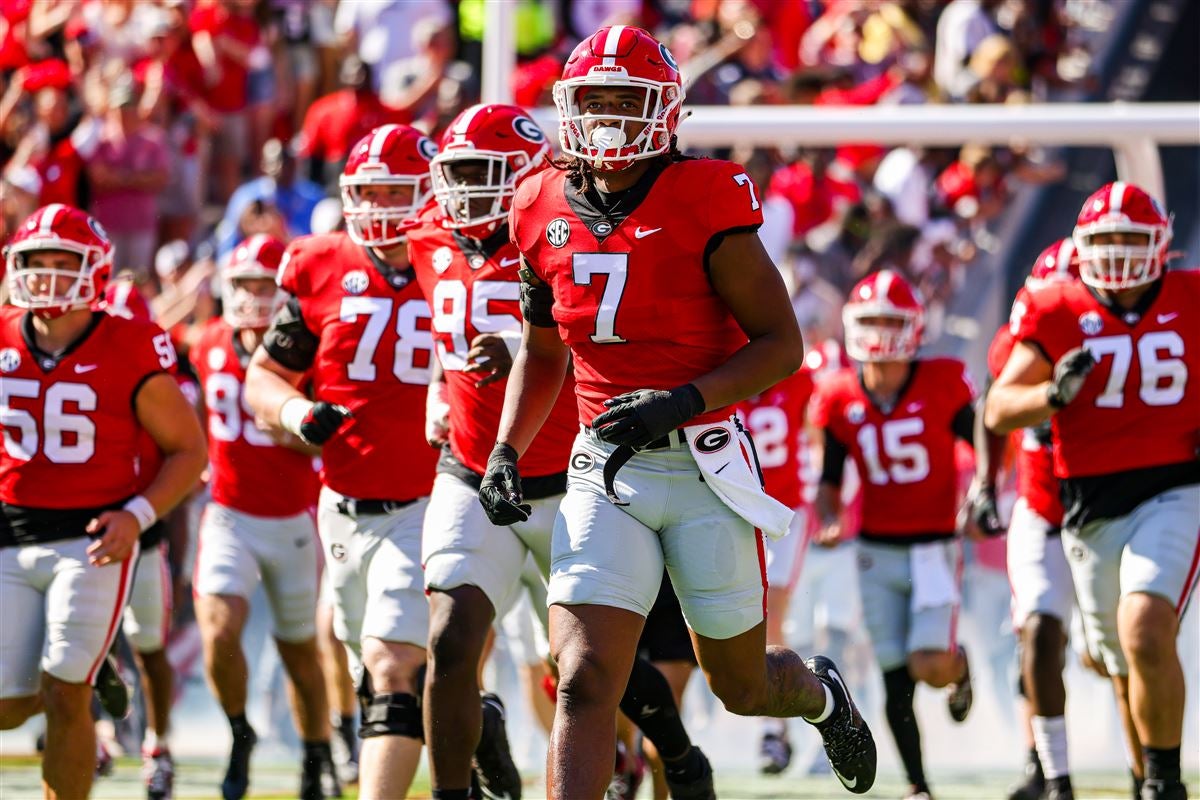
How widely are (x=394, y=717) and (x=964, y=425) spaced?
10.3 feet

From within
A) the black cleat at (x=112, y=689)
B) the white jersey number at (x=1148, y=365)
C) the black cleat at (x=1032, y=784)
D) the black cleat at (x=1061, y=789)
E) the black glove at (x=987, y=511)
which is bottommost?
the black cleat at (x=1032, y=784)

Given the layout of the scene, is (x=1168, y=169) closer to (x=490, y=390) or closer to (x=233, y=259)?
(x=233, y=259)

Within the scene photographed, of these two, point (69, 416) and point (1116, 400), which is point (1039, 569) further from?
point (69, 416)

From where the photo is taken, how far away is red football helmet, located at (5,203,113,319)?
19.1 ft

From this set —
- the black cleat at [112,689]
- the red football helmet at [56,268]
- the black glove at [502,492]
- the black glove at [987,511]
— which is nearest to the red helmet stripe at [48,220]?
the red football helmet at [56,268]

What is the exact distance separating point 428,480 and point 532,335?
4.02 feet

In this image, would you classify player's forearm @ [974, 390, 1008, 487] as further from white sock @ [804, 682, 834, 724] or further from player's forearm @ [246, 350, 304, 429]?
player's forearm @ [246, 350, 304, 429]

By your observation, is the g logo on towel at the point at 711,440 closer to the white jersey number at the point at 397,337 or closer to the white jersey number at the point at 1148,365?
the white jersey number at the point at 397,337

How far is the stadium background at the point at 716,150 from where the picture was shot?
30.1ft

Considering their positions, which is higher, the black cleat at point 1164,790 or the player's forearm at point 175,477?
the player's forearm at point 175,477

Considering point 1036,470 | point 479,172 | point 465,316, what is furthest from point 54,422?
point 1036,470

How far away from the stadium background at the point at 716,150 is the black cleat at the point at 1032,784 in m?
1.13

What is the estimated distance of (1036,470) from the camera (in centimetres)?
703

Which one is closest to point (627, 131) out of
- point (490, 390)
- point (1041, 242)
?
point (490, 390)
